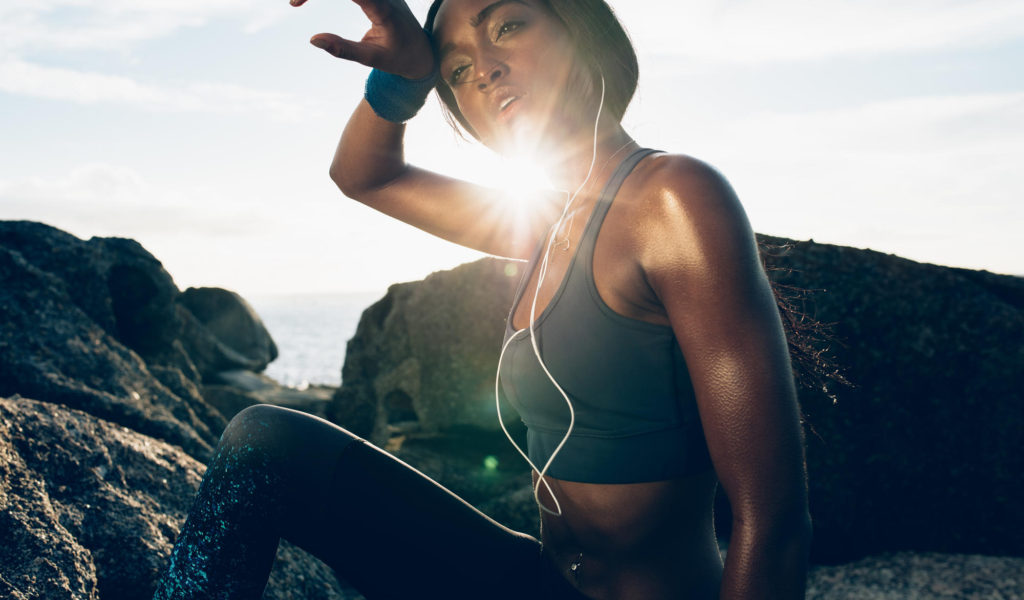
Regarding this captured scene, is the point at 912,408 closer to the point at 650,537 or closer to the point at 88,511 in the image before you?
the point at 650,537

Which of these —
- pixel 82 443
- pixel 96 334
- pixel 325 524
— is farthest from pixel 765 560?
pixel 96 334

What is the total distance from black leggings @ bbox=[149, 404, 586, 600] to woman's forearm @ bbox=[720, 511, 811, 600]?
24.1 inches

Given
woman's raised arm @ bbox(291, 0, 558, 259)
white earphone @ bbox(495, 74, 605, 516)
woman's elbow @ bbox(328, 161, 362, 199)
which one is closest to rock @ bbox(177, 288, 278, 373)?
woman's elbow @ bbox(328, 161, 362, 199)

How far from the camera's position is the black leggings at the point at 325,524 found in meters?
1.78

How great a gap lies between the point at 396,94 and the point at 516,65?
547 mm

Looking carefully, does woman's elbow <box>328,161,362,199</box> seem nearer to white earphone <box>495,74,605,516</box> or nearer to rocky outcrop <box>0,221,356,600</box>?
white earphone <box>495,74,605,516</box>

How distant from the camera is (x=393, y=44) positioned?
2.21 m

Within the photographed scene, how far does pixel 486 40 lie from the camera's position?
2.20 metres

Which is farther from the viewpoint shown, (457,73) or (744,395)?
(457,73)

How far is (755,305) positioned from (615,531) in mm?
731

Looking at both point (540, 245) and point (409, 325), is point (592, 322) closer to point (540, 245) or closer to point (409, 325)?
point (540, 245)

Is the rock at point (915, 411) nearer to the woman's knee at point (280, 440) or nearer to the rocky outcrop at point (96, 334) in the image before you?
the woman's knee at point (280, 440)

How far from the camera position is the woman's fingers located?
6.39 feet

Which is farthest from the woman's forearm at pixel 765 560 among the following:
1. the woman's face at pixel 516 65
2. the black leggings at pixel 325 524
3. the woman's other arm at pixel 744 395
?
the woman's face at pixel 516 65
